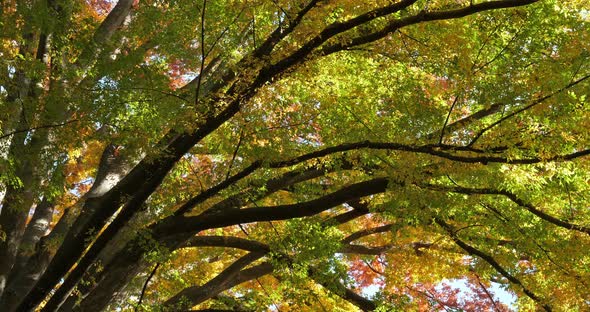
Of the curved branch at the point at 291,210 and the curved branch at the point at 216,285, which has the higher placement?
the curved branch at the point at 216,285

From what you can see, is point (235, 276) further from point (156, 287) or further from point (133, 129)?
point (133, 129)

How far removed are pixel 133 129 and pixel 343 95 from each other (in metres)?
2.33

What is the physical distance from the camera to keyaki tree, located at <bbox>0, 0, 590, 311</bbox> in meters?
4.59

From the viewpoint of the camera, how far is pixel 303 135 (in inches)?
227

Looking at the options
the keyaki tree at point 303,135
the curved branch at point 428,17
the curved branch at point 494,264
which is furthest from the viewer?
the curved branch at point 494,264

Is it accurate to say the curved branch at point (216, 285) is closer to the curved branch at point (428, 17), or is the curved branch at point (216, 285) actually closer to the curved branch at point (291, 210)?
the curved branch at point (291, 210)

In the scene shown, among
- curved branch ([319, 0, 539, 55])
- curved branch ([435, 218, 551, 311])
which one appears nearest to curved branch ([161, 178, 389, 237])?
curved branch ([435, 218, 551, 311])

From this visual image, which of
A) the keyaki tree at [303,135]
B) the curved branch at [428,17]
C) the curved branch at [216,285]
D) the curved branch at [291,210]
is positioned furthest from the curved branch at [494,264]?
the curved branch at [428,17]

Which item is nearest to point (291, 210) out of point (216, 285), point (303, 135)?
point (303, 135)

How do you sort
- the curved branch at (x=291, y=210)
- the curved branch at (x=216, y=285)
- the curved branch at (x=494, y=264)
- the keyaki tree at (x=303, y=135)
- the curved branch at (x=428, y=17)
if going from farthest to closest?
1. the curved branch at (x=216, y=285)
2. the curved branch at (x=494, y=264)
3. the curved branch at (x=291, y=210)
4. the keyaki tree at (x=303, y=135)
5. the curved branch at (x=428, y=17)

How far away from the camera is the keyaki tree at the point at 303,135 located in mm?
4594

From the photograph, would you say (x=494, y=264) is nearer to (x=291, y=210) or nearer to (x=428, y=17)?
(x=291, y=210)

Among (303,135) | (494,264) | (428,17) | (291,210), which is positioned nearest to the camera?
(428,17)

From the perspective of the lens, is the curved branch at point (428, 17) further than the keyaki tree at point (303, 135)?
No
